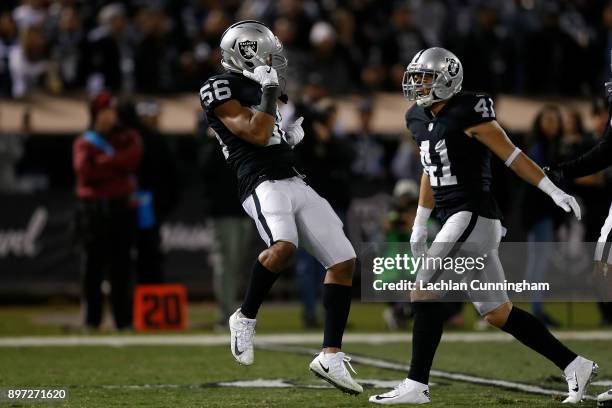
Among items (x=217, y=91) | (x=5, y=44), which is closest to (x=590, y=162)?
(x=217, y=91)

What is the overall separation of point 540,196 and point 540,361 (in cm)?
260

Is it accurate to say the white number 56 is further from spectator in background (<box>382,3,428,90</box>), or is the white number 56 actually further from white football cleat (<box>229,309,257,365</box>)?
spectator in background (<box>382,3,428,90</box>)

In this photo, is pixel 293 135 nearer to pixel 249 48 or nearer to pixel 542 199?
pixel 249 48

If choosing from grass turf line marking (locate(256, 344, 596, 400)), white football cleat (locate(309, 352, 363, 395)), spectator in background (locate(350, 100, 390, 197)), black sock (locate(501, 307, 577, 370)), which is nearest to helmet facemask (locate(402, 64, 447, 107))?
black sock (locate(501, 307, 577, 370))

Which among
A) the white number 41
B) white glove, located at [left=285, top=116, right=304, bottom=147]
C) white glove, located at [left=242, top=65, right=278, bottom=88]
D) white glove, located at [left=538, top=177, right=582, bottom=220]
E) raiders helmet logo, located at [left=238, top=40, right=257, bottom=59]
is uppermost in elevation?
raiders helmet logo, located at [left=238, top=40, right=257, bottom=59]

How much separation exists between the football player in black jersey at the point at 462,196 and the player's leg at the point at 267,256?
649 mm

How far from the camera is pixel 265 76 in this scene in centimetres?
569

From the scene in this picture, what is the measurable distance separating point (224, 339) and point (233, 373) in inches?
79.4

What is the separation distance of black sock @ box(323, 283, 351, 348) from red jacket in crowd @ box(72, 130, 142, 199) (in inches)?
158

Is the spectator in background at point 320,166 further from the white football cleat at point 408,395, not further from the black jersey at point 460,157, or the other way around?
the white football cleat at point 408,395

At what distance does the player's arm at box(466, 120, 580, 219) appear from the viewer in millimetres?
5512

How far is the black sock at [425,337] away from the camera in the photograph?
5.50m

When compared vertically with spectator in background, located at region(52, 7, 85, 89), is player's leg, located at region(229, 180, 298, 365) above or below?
below

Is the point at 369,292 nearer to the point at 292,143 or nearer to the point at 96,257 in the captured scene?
the point at 96,257
